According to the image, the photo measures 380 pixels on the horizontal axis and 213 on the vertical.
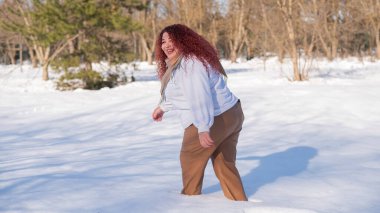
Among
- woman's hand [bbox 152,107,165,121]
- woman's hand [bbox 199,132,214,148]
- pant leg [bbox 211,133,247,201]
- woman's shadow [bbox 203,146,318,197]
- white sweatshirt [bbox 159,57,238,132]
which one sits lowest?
woman's shadow [bbox 203,146,318,197]

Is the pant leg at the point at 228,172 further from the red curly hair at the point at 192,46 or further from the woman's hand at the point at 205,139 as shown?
the red curly hair at the point at 192,46

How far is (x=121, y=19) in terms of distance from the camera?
59.1 ft

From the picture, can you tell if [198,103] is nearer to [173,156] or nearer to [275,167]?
[275,167]

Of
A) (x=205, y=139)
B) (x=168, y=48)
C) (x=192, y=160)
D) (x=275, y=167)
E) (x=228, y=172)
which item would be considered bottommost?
(x=275, y=167)

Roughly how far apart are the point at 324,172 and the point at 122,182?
227 cm

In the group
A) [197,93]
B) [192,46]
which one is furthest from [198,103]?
[192,46]

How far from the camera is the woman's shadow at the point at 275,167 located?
4.53m

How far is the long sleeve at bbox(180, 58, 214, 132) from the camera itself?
3.19 metres

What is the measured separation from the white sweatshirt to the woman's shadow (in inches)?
36.4

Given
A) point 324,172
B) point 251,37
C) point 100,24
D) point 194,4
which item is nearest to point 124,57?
point 100,24

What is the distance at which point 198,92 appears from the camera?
3.18 m

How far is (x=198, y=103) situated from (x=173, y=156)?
10.0 ft

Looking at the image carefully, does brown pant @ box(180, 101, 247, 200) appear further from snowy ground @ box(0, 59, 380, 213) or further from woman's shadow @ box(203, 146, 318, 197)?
woman's shadow @ box(203, 146, 318, 197)

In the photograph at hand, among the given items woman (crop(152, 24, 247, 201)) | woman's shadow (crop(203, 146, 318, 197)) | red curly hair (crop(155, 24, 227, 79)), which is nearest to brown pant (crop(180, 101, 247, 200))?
woman (crop(152, 24, 247, 201))
